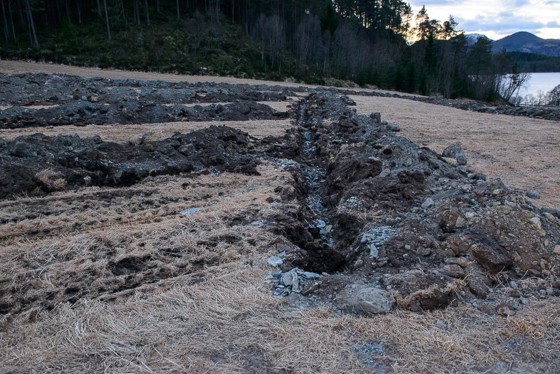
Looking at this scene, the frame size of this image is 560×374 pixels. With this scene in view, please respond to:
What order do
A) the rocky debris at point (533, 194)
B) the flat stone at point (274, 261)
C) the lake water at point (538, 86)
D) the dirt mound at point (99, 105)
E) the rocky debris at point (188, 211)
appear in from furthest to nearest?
1. the lake water at point (538, 86)
2. the dirt mound at point (99, 105)
3. the rocky debris at point (533, 194)
4. the rocky debris at point (188, 211)
5. the flat stone at point (274, 261)

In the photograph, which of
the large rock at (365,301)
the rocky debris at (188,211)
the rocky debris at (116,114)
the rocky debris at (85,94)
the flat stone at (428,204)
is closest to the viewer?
the large rock at (365,301)

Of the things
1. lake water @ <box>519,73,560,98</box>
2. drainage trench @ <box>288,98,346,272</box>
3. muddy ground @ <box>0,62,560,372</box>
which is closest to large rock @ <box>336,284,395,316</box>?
muddy ground @ <box>0,62,560,372</box>

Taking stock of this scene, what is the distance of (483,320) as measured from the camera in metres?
3.73

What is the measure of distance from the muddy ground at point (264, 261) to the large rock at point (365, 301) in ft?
0.06

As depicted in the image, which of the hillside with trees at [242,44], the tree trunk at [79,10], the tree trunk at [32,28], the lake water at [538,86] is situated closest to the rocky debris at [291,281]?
the hillside with trees at [242,44]

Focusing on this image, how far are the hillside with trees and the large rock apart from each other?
A: 39647mm

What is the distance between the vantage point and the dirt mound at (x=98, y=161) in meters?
6.98

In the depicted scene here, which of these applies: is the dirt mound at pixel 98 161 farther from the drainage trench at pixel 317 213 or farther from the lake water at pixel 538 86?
the lake water at pixel 538 86

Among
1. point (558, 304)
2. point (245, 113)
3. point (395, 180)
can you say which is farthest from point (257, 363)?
point (245, 113)

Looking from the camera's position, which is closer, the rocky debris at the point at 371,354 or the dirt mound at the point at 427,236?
the rocky debris at the point at 371,354

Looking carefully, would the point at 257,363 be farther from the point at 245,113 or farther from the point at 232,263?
the point at 245,113

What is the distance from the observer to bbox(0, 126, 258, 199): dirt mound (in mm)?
6984

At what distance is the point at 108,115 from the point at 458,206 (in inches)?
461

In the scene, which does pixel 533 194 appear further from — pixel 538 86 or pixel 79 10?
pixel 538 86
